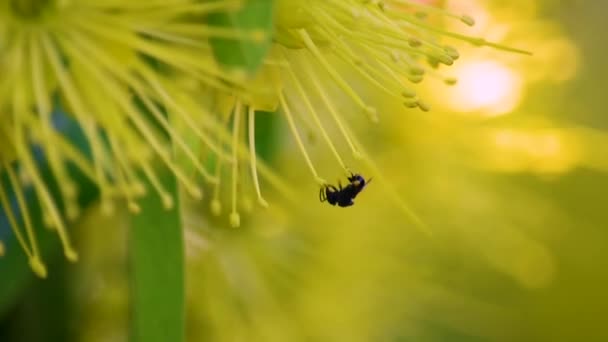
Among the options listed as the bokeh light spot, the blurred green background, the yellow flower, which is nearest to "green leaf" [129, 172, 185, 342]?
the yellow flower

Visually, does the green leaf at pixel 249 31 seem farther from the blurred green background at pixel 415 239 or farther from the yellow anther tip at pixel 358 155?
the blurred green background at pixel 415 239

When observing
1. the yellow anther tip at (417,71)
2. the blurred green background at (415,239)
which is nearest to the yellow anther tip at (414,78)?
the yellow anther tip at (417,71)

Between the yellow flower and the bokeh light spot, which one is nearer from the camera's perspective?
the yellow flower

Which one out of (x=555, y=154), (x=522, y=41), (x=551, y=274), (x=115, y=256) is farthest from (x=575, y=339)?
(x=115, y=256)

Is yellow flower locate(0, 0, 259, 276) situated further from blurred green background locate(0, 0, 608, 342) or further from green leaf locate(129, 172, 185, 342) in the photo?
blurred green background locate(0, 0, 608, 342)

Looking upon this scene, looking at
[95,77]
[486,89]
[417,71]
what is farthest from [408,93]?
[486,89]
